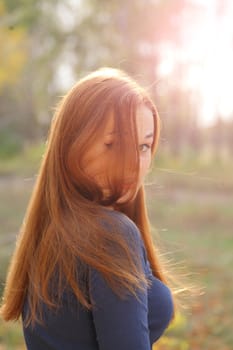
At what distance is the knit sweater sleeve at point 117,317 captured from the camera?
1390mm

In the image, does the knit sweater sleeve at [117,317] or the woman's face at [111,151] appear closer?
the knit sweater sleeve at [117,317]

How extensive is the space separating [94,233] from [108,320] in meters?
0.19

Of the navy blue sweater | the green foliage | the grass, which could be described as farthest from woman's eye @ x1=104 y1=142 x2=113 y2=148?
the green foliage

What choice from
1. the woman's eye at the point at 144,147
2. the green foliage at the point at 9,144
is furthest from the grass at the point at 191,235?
the green foliage at the point at 9,144

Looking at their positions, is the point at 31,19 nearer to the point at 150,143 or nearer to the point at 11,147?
the point at 150,143

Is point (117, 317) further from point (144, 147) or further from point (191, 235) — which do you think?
point (191, 235)

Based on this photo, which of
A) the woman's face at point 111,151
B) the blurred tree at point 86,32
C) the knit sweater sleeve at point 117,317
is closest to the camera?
the knit sweater sleeve at point 117,317

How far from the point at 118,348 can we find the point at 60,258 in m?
0.24

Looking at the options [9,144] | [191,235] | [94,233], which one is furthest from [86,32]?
[9,144]

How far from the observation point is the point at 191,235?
1152 cm

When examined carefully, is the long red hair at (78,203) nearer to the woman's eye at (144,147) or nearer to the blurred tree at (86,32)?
the woman's eye at (144,147)

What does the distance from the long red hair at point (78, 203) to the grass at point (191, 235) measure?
46 cm

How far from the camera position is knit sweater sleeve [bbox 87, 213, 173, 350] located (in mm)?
1390

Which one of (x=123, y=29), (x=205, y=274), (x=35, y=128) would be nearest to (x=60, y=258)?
(x=205, y=274)
